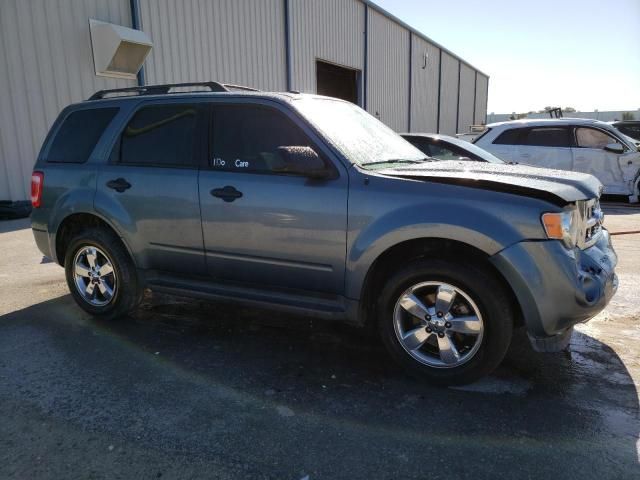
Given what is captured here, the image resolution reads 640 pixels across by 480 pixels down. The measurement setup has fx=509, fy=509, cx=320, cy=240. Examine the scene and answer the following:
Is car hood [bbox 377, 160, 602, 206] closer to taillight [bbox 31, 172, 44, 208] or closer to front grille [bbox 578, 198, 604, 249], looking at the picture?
front grille [bbox 578, 198, 604, 249]

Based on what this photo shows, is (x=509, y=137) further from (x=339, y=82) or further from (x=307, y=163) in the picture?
(x=339, y=82)

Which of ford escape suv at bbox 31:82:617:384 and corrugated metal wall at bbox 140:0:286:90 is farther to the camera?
corrugated metal wall at bbox 140:0:286:90

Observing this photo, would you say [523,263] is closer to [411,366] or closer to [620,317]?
[411,366]

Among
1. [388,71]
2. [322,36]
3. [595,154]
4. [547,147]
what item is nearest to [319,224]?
[547,147]

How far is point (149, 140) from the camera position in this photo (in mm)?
4168

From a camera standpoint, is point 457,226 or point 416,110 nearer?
point 457,226

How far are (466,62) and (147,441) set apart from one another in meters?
37.1

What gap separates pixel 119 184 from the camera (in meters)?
4.14

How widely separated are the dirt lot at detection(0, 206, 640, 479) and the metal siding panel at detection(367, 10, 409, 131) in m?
18.2

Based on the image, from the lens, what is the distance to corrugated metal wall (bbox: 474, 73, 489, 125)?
40.9 meters

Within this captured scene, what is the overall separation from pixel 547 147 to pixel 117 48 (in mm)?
8926

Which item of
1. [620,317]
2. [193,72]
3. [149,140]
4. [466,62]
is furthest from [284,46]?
[466,62]

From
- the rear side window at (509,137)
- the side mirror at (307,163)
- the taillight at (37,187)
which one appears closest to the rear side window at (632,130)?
the rear side window at (509,137)

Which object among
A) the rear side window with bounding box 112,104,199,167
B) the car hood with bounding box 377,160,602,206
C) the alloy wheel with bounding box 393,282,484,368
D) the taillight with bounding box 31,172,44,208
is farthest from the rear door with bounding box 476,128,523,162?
the taillight with bounding box 31,172,44,208
